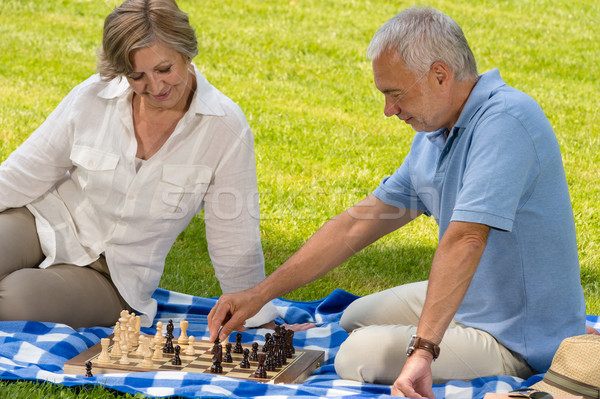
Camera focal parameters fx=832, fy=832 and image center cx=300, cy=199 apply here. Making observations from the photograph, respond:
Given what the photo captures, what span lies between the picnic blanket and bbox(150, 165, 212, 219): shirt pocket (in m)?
0.59

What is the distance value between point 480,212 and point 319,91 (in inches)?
284

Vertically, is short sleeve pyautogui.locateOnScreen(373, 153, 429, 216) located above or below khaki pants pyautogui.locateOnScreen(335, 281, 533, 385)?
above

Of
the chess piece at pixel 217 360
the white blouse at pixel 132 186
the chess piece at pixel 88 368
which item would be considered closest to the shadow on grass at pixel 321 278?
the white blouse at pixel 132 186

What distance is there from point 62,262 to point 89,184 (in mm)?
403

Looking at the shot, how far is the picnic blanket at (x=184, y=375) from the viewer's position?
3.01 metres

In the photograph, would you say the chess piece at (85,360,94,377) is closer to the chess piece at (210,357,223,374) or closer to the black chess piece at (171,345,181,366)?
the black chess piece at (171,345,181,366)

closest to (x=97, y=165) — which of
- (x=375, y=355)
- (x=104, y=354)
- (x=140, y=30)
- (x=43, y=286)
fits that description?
(x=43, y=286)

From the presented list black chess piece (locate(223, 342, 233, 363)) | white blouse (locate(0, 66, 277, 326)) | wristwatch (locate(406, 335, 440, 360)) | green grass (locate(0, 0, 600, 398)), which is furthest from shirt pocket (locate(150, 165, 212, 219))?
wristwatch (locate(406, 335, 440, 360))

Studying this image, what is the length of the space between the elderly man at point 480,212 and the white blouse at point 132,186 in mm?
515

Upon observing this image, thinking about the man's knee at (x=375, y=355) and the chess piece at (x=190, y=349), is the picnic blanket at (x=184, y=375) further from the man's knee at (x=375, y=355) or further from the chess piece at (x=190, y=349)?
the chess piece at (x=190, y=349)

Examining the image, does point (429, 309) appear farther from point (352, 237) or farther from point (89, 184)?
point (89, 184)

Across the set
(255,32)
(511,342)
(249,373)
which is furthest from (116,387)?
(255,32)

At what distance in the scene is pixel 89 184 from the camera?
386 cm

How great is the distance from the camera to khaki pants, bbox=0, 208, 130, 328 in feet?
12.0
